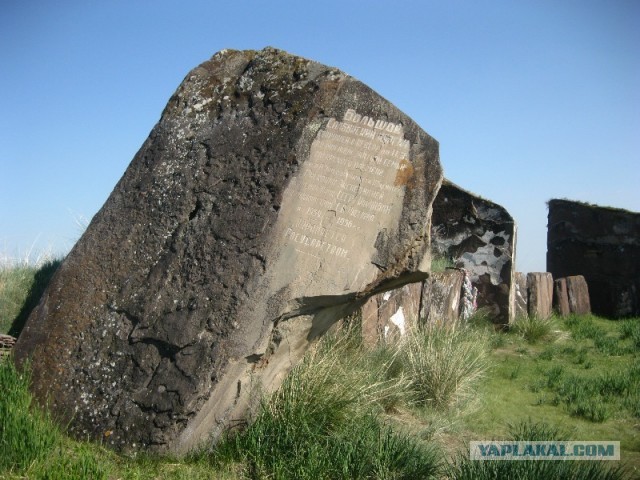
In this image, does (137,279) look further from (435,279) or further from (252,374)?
(435,279)

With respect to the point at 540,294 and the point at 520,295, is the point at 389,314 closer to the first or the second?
the point at 520,295

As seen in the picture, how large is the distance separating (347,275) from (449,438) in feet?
4.82

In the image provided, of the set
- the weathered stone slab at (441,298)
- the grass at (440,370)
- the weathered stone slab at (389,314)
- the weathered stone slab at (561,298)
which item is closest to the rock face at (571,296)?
the weathered stone slab at (561,298)

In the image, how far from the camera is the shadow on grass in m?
6.24

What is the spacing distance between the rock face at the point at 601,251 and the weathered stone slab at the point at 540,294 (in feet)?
5.37

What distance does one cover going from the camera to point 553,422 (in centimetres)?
517

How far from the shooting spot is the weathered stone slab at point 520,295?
927 cm

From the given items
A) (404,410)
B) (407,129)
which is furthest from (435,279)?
(407,129)

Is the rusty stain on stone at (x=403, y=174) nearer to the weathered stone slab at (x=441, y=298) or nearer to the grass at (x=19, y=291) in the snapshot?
the weathered stone slab at (x=441, y=298)

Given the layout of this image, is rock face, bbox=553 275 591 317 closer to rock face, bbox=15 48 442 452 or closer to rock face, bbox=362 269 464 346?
rock face, bbox=362 269 464 346

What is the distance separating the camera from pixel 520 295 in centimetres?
935

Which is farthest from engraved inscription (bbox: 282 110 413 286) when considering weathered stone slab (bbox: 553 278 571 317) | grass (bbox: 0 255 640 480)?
weathered stone slab (bbox: 553 278 571 317)

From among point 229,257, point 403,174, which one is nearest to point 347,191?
point 403,174

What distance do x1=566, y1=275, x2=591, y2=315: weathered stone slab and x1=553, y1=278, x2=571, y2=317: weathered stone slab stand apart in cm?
9
